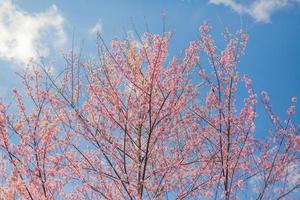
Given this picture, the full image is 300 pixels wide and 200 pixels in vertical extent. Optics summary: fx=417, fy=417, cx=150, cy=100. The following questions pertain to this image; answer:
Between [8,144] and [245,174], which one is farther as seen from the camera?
[245,174]

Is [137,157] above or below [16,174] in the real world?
above

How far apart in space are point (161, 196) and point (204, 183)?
3.16 ft

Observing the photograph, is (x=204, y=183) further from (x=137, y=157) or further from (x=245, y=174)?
(x=137, y=157)

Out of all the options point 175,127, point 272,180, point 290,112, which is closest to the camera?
point 272,180

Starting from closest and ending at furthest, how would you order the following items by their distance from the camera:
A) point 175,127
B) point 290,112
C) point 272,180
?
point 272,180
point 290,112
point 175,127

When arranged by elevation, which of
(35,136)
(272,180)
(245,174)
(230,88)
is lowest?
(272,180)

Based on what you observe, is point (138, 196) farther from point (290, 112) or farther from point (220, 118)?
point (290, 112)

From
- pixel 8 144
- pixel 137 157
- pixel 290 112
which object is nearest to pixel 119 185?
pixel 137 157

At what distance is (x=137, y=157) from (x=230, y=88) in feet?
8.12

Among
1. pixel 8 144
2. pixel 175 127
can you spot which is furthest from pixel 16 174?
pixel 175 127

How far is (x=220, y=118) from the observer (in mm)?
8656

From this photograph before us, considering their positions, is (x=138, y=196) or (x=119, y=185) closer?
(x=138, y=196)

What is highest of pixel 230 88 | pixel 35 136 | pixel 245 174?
pixel 230 88

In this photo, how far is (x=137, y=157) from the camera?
9.03 meters
